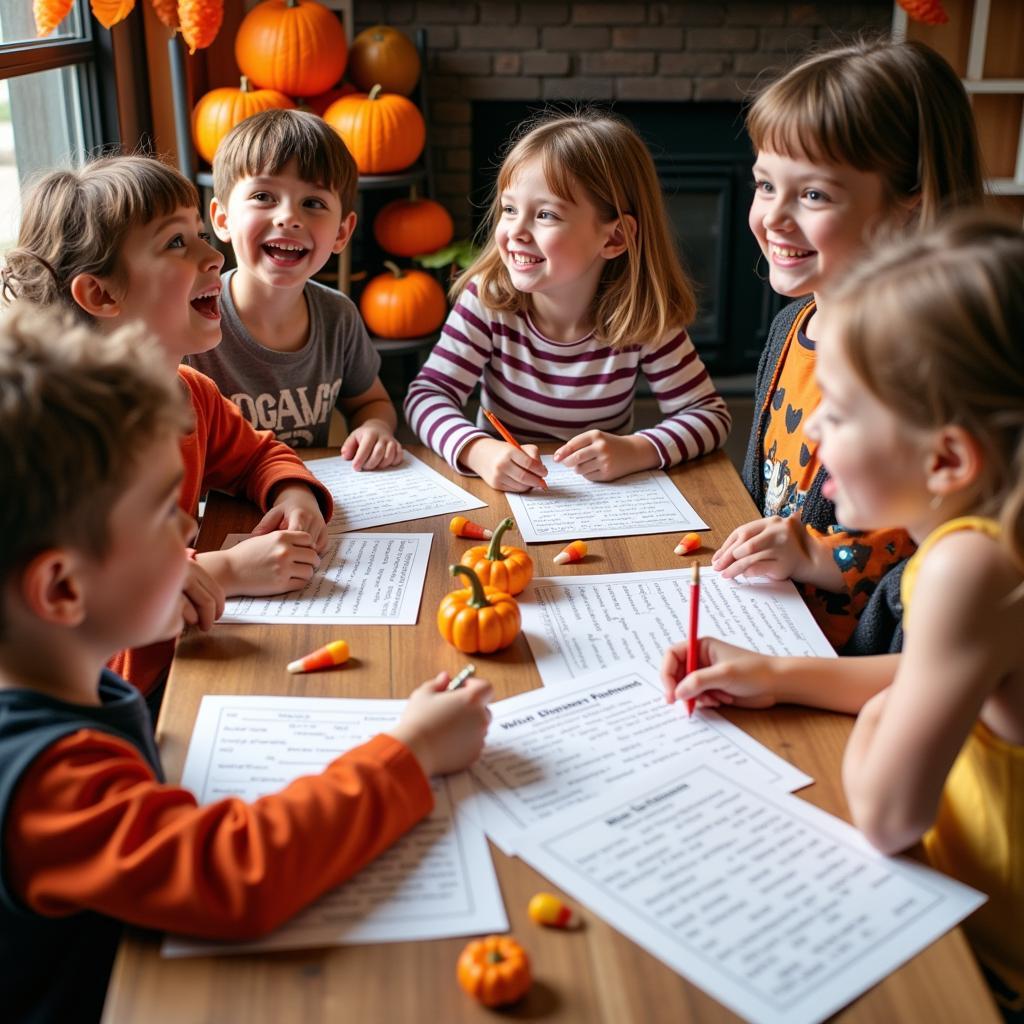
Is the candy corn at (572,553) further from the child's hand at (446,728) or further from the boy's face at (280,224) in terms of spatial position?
the boy's face at (280,224)

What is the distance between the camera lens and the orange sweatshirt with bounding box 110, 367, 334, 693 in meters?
1.53

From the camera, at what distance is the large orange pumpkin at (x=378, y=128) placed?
10.4 feet

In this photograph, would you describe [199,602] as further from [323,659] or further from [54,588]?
[54,588]

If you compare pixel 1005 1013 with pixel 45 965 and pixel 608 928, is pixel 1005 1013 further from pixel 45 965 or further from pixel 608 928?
pixel 45 965

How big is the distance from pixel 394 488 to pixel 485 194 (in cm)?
247

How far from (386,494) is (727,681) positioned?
0.72 meters

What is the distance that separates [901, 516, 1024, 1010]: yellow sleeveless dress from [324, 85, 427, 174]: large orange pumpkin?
2.60 m

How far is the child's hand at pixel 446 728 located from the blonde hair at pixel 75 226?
2.70ft

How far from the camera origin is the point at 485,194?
12.7 feet

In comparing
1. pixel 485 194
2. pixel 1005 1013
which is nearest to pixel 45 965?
pixel 1005 1013

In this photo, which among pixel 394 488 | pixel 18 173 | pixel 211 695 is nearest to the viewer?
pixel 211 695

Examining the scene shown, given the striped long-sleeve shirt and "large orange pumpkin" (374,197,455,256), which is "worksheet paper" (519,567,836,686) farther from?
"large orange pumpkin" (374,197,455,256)

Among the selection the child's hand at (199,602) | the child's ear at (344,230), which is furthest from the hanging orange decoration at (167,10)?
the child's hand at (199,602)

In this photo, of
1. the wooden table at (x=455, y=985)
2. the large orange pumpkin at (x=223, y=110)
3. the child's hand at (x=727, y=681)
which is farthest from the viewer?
the large orange pumpkin at (x=223, y=110)
